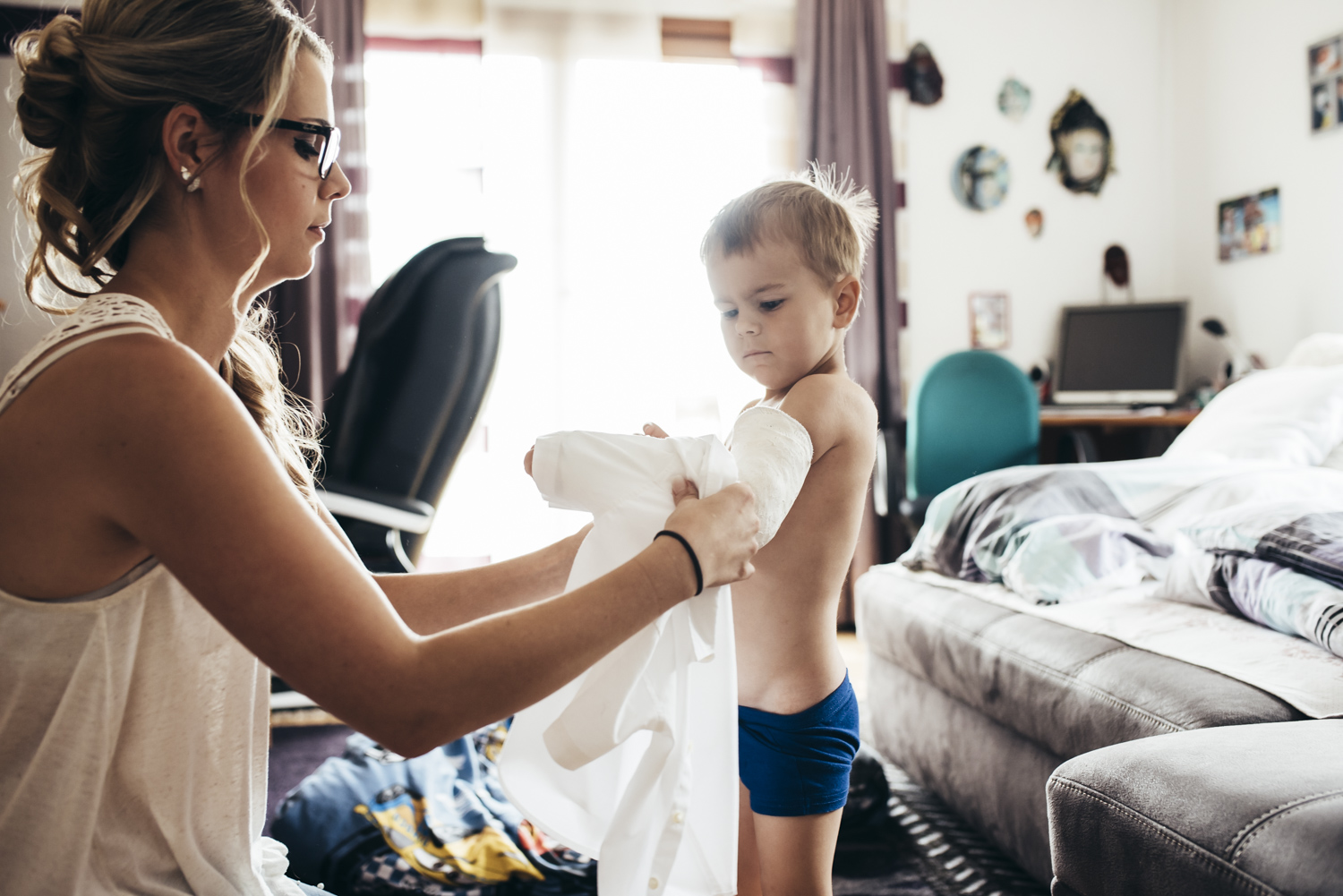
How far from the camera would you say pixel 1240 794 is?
836 mm

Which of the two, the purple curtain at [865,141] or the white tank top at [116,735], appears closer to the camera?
the white tank top at [116,735]

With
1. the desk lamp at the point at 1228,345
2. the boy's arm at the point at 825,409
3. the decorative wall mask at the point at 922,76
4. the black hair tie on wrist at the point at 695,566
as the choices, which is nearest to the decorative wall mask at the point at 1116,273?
the desk lamp at the point at 1228,345

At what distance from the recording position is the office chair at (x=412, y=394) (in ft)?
6.04

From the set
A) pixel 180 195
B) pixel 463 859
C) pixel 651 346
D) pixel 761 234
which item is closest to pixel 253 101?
pixel 180 195

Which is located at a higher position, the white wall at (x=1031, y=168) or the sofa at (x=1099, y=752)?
the white wall at (x=1031, y=168)

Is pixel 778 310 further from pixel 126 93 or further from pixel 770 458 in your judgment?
pixel 126 93

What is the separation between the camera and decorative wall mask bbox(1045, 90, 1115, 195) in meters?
3.81

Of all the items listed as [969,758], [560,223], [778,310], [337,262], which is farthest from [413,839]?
[560,223]

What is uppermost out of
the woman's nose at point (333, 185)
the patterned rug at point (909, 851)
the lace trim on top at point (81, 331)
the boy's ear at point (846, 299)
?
the woman's nose at point (333, 185)

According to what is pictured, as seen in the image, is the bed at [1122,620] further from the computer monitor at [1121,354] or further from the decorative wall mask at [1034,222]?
the decorative wall mask at [1034,222]

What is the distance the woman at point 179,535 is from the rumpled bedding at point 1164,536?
1.03 m

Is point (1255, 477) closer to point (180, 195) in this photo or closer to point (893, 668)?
point (893, 668)

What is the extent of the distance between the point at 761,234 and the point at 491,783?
130 cm

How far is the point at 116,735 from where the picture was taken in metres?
0.62
